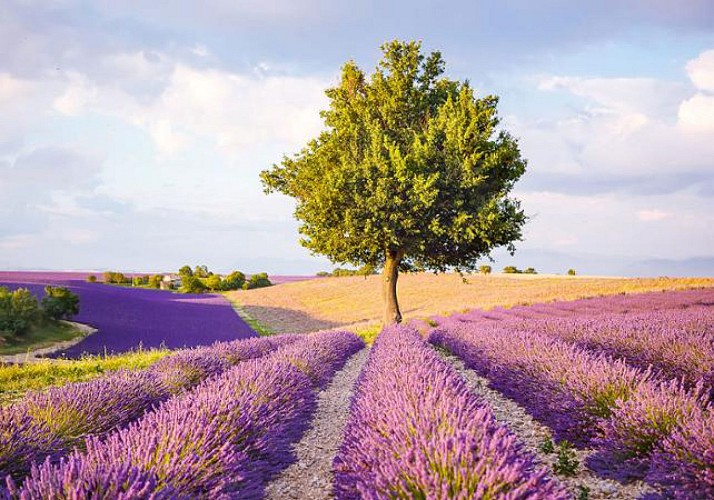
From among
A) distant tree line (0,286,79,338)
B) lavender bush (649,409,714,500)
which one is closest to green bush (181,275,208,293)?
distant tree line (0,286,79,338)

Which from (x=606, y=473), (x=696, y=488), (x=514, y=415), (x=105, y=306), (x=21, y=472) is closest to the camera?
(x=696, y=488)

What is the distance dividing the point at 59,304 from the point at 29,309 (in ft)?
5.95

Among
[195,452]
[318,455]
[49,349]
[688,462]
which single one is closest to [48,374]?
[49,349]

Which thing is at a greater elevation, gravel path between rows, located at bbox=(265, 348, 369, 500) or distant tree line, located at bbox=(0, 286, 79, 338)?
distant tree line, located at bbox=(0, 286, 79, 338)

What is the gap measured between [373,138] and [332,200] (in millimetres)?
2310

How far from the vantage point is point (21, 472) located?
3.79 m

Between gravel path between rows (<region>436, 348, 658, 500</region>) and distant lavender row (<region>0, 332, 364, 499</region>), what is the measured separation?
188 cm

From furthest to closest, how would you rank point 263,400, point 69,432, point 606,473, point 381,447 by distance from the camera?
1. point 263,400
2. point 69,432
3. point 606,473
4. point 381,447

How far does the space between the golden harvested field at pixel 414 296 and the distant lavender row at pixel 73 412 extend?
14.6 metres

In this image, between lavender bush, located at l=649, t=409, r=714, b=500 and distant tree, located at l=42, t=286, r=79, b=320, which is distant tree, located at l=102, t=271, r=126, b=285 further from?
lavender bush, located at l=649, t=409, r=714, b=500

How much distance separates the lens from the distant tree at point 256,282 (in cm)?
5472

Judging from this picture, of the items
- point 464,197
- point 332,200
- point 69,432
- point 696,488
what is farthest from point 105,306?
point 696,488

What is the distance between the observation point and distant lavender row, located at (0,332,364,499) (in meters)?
2.50

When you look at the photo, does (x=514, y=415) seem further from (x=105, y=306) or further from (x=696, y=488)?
(x=105, y=306)
